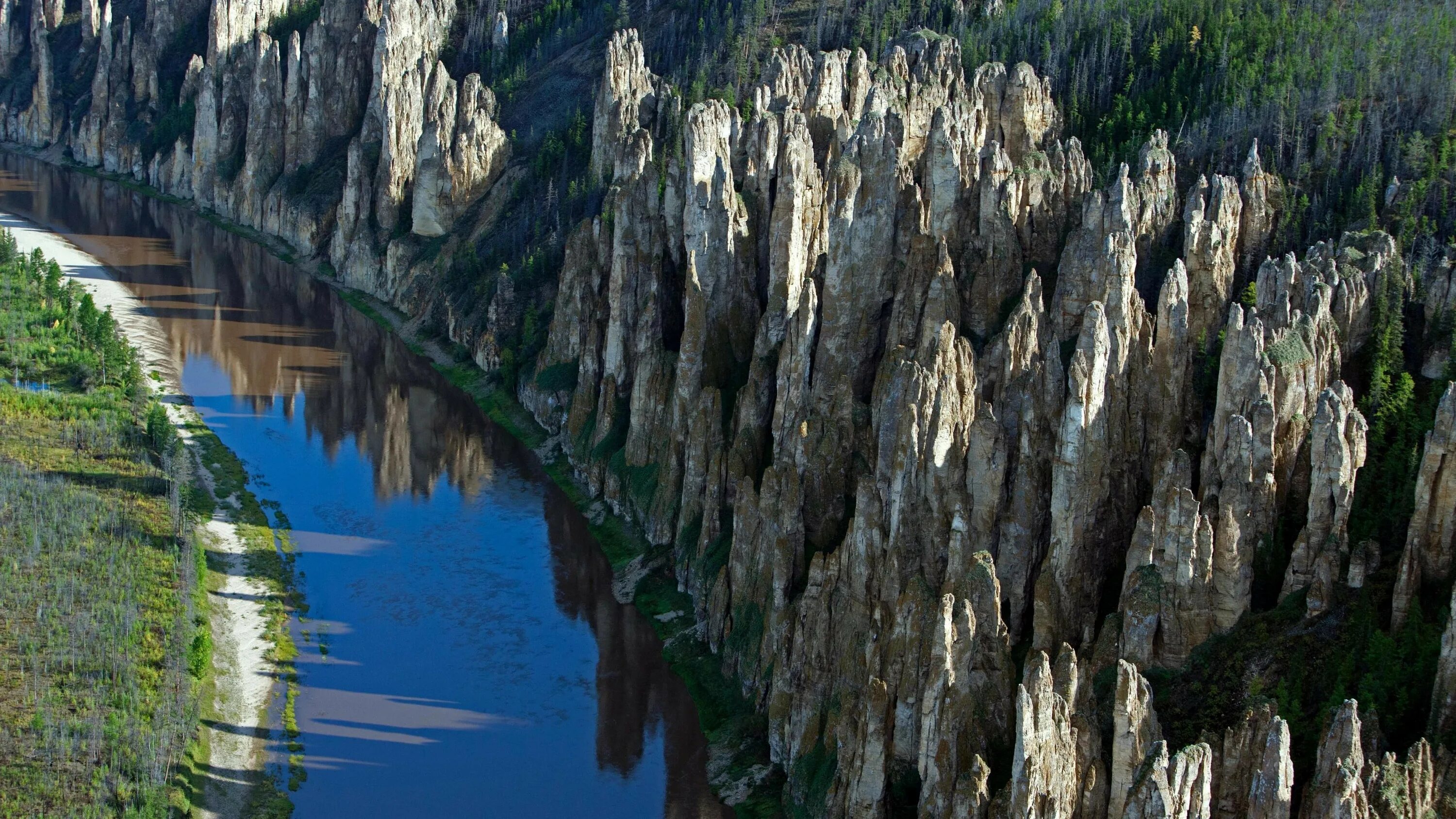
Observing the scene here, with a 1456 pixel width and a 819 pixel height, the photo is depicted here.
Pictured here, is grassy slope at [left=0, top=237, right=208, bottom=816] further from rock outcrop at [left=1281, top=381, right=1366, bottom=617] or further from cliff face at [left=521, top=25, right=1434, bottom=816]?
rock outcrop at [left=1281, top=381, right=1366, bottom=617]

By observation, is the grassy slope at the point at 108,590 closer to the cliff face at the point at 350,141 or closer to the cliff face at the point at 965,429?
the cliff face at the point at 965,429

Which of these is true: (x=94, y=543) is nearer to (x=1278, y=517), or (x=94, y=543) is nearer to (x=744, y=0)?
(x=1278, y=517)

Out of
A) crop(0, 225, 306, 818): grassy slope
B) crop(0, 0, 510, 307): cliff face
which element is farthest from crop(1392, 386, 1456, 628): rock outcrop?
crop(0, 0, 510, 307): cliff face

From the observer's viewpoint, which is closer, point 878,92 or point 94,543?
point 94,543

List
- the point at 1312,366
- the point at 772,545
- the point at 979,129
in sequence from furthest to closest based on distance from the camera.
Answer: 1. the point at 979,129
2. the point at 772,545
3. the point at 1312,366

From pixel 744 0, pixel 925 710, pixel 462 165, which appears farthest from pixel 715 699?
pixel 744 0

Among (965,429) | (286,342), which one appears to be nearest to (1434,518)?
(965,429)

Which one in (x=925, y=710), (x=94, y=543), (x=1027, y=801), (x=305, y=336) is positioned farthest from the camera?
(x=305, y=336)
